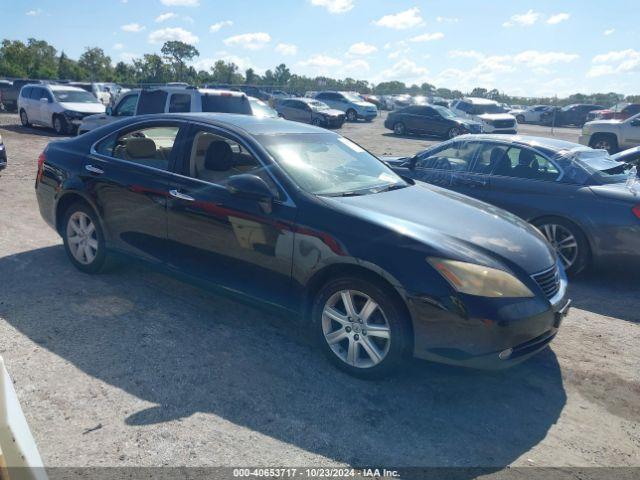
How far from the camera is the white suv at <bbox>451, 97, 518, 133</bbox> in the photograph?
82.7 feet

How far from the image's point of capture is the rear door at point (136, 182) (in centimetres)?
466

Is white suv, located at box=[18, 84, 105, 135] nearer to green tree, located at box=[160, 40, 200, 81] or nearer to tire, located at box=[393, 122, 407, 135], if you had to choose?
tire, located at box=[393, 122, 407, 135]

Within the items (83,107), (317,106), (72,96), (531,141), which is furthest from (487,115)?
(531,141)

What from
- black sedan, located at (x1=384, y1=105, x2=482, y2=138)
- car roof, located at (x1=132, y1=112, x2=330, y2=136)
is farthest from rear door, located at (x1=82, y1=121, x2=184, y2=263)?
black sedan, located at (x1=384, y1=105, x2=482, y2=138)

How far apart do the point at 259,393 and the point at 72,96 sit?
18177mm

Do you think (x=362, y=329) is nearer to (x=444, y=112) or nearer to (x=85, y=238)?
(x=85, y=238)

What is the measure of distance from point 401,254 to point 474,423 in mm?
1117

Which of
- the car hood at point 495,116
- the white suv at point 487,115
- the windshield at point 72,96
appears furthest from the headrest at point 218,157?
the car hood at point 495,116

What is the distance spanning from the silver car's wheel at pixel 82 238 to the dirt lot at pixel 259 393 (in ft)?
1.06

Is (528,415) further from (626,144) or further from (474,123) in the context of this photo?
(474,123)

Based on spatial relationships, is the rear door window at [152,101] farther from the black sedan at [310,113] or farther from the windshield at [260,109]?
the black sedan at [310,113]

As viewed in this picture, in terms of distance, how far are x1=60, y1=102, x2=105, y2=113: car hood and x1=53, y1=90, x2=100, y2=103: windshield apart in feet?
Answer: 1.16

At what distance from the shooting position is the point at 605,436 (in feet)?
10.9

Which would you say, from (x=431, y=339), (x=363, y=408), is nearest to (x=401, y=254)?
(x=431, y=339)
